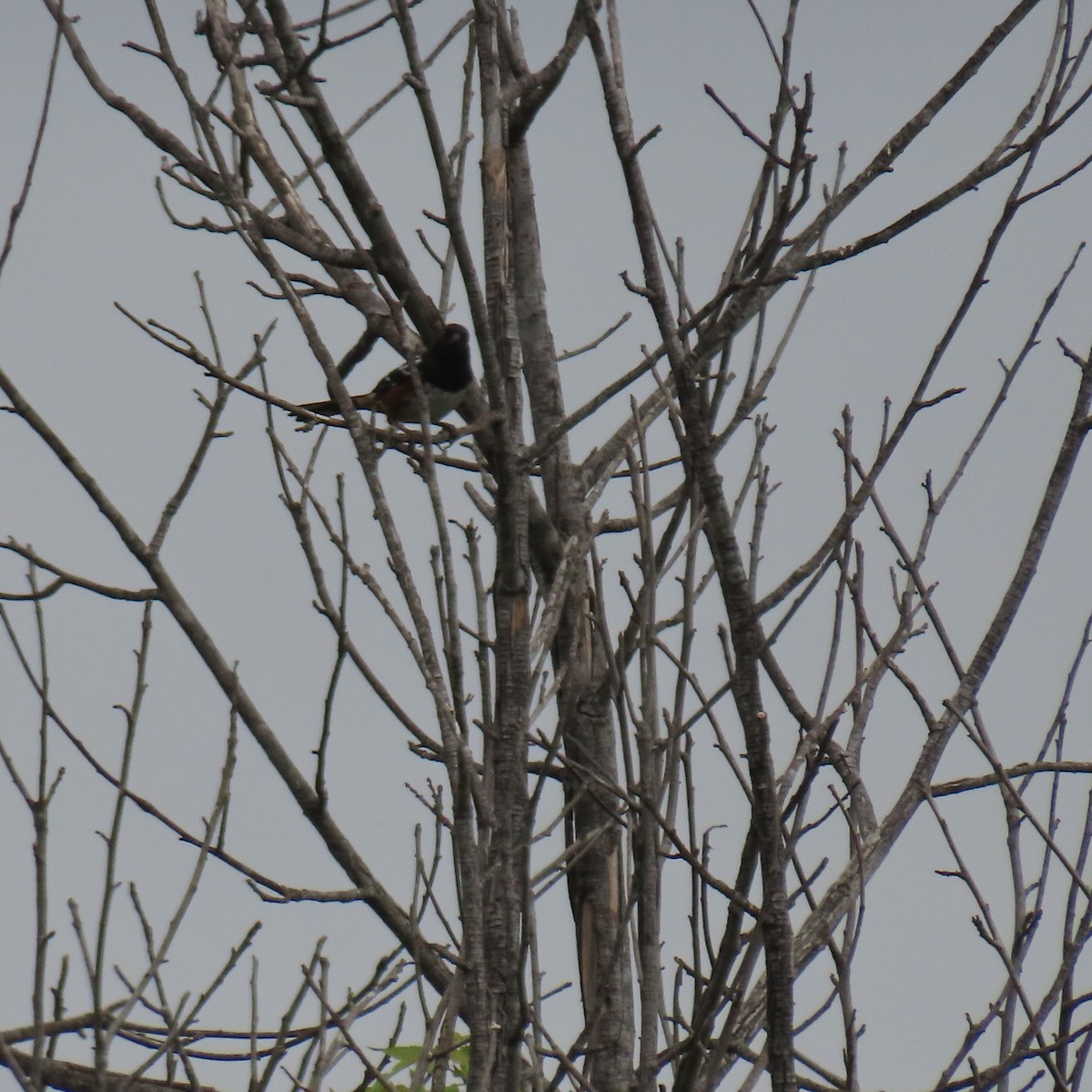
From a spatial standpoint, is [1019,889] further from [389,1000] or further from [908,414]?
[389,1000]

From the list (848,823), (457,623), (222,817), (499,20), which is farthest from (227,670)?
(499,20)

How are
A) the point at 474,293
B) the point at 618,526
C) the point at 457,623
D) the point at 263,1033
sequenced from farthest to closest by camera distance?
the point at 618,526, the point at 263,1033, the point at 474,293, the point at 457,623

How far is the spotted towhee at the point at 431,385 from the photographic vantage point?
128 inches

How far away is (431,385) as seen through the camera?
4543mm

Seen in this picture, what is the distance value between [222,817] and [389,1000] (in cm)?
48

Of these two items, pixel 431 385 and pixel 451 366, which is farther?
pixel 431 385

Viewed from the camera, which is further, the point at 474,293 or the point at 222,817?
the point at 222,817

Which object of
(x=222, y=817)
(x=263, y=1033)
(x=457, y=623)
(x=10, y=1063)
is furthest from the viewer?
(x=263, y=1033)

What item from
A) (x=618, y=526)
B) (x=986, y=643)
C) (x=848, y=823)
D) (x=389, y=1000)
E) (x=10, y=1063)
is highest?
(x=618, y=526)

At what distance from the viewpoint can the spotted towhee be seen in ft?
10.7

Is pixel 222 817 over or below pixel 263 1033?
over

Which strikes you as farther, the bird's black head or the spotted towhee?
the bird's black head

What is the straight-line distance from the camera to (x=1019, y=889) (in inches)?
92.0

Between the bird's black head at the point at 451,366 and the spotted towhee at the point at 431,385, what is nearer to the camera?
the spotted towhee at the point at 431,385
